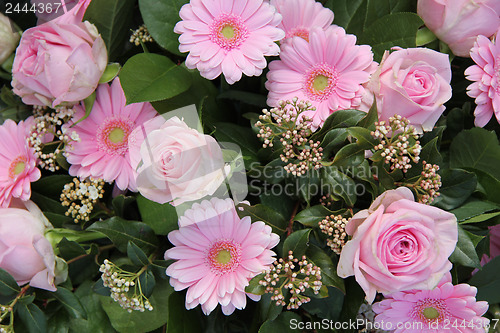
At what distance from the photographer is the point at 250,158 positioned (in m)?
0.70

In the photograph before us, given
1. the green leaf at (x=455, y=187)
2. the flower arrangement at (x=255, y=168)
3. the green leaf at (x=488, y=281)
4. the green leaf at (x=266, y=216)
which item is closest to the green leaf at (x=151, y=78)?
the flower arrangement at (x=255, y=168)

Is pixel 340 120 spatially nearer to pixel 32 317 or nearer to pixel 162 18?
pixel 162 18

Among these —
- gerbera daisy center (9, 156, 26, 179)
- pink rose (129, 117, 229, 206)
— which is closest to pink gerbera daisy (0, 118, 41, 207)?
gerbera daisy center (9, 156, 26, 179)

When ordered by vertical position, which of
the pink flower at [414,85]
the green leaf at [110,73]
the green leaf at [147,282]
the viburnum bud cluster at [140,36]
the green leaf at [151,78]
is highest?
the pink flower at [414,85]

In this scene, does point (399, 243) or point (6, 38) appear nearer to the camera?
point (399, 243)

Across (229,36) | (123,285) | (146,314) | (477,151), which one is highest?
(229,36)

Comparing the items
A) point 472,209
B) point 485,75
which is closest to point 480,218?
point 472,209

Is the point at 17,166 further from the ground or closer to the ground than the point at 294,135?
closer to the ground

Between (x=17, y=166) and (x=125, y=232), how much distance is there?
9.4 inches

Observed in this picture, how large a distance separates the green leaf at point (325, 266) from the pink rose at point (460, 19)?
397 millimetres

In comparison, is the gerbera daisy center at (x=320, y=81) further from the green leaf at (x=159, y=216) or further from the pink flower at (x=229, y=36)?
the green leaf at (x=159, y=216)

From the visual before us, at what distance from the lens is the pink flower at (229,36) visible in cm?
64

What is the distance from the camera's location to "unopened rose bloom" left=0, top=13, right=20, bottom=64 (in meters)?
0.75

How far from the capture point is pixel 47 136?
2.50 feet
